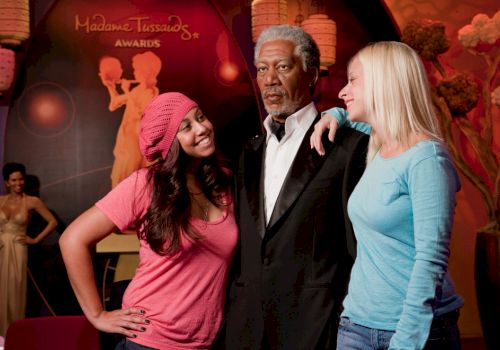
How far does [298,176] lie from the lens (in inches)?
→ 88.5

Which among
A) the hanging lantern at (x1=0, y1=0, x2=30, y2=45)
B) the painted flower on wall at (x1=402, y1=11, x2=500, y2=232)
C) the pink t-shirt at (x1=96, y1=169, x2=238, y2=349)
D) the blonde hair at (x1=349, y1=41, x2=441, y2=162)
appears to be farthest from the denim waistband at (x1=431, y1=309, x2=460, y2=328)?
the hanging lantern at (x1=0, y1=0, x2=30, y2=45)

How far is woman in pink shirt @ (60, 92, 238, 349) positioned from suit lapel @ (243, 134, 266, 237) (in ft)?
0.36

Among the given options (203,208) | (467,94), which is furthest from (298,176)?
(467,94)

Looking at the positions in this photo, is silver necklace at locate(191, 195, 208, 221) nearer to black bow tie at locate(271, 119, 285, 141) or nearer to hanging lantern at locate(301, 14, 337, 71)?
black bow tie at locate(271, 119, 285, 141)

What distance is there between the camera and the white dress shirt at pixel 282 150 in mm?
2317

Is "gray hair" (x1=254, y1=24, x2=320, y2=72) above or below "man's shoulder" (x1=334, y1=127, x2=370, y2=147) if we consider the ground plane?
above

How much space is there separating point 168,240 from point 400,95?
896 mm

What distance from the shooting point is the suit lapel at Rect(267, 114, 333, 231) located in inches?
87.4

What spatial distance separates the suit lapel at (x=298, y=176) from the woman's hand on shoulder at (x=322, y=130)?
3 centimetres

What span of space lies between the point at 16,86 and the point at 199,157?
11.7ft

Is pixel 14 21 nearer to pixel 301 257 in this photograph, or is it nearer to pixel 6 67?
pixel 6 67

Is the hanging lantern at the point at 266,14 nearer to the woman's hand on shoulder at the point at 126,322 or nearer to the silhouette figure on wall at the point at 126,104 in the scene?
the silhouette figure on wall at the point at 126,104

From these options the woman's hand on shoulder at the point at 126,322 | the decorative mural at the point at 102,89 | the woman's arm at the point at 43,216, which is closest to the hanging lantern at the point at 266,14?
the decorative mural at the point at 102,89

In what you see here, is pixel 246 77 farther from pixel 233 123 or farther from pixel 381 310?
pixel 381 310
